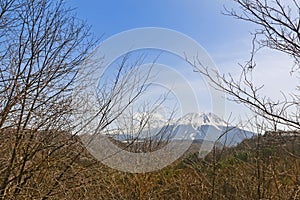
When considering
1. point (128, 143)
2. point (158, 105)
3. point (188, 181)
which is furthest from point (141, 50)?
point (188, 181)

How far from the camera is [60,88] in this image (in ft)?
12.7

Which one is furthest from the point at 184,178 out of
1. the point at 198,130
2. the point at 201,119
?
the point at 201,119

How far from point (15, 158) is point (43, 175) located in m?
0.34

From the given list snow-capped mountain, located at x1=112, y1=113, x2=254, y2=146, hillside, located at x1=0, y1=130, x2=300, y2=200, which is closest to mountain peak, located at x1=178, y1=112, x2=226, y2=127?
snow-capped mountain, located at x1=112, y1=113, x2=254, y2=146

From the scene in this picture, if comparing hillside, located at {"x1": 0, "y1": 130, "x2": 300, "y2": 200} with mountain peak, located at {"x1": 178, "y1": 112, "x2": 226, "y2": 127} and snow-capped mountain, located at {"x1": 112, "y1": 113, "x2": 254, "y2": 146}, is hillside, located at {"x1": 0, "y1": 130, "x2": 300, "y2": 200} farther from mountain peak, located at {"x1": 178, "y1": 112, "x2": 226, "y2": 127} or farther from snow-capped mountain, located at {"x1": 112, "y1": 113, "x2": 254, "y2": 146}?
mountain peak, located at {"x1": 178, "y1": 112, "x2": 226, "y2": 127}

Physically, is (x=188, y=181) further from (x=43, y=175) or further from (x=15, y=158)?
(x=15, y=158)

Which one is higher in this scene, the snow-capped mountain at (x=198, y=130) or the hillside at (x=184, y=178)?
the snow-capped mountain at (x=198, y=130)

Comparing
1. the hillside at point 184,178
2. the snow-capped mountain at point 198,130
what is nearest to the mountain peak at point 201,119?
the snow-capped mountain at point 198,130

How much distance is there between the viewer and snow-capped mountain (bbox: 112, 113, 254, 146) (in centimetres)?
407

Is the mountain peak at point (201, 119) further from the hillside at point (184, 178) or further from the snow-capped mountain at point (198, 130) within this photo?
the hillside at point (184, 178)

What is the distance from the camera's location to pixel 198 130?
15.0ft

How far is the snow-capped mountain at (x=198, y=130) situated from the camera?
4.07 meters

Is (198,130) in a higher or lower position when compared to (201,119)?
lower

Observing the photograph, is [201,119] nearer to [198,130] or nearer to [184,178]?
[198,130]
